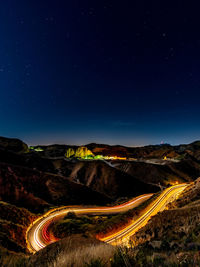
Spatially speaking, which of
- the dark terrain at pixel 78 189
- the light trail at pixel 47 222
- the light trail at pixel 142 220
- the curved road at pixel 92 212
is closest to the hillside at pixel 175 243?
the dark terrain at pixel 78 189

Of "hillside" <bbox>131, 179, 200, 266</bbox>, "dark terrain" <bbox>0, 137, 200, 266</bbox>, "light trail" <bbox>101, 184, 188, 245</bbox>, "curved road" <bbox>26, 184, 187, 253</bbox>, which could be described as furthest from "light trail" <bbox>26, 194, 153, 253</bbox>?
"hillside" <bbox>131, 179, 200, 266</bbox>

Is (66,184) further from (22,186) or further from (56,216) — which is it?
(56,216)

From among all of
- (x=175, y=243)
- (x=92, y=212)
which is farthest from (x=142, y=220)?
(x=175, y=243)

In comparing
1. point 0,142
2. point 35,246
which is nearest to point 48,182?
point 35,246

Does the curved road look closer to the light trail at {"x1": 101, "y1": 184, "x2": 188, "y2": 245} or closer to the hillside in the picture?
the light trail at {"x1": 101, "y1": 184, "x2": 188, "y2": 245}

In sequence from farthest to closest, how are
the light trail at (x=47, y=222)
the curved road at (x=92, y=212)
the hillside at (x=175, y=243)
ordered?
the curved road at (x=92, y=212), the light trail at (x=47, y=222), the hillside at (x=175, y=243)

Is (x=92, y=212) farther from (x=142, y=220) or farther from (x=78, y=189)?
(x=78, y=189)

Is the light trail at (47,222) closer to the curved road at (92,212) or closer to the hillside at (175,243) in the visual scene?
the curved road at (92,212)

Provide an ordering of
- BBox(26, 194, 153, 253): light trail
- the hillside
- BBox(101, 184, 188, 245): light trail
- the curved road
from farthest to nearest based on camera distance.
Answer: BBox(101, 184, 188, 245): light trail < the curved road < BBox(26, 194, 153, 253): light trail < the hillside
